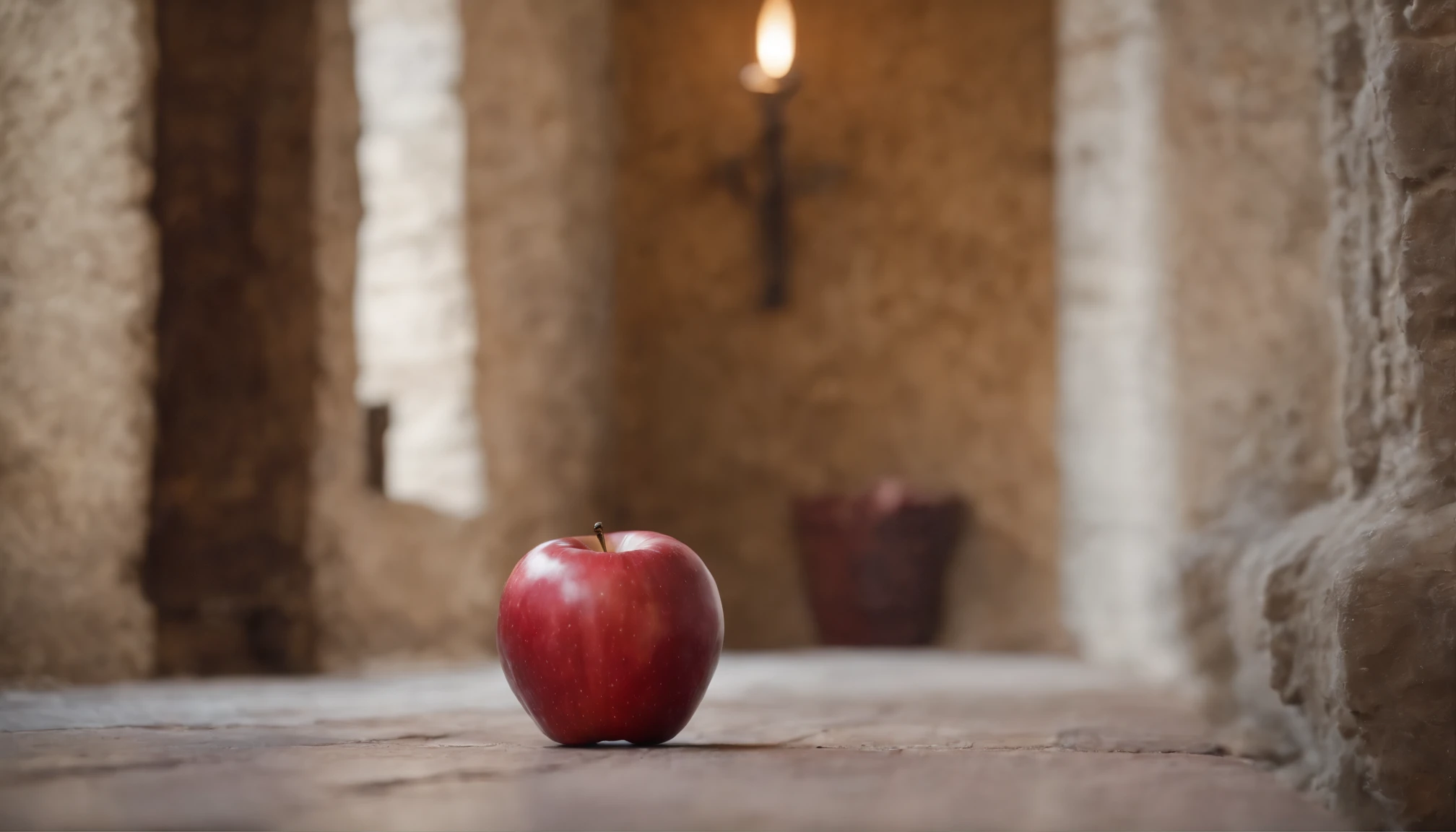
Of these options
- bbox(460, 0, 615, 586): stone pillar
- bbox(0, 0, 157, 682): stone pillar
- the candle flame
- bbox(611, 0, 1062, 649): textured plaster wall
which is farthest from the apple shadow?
the candle flame

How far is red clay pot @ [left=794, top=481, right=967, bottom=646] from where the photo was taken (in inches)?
133

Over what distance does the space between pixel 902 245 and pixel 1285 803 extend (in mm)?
2649

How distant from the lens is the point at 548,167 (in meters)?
3.09

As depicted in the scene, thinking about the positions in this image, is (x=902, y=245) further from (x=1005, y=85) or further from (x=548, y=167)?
(x=548, y=167)

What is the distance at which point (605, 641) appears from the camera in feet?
4.66

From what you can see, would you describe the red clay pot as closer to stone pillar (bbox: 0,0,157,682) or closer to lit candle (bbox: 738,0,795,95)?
lit candle (bbox: 738,0,795,95)

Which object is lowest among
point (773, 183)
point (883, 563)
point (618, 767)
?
point (883, 563)

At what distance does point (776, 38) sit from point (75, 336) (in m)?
1.87

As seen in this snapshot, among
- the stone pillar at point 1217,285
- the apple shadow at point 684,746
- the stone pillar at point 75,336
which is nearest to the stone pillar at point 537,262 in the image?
the stone pillar at point 75,336

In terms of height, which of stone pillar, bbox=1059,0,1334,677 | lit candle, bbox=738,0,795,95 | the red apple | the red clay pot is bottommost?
the red clay pot

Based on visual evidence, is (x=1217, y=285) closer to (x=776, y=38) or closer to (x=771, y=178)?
(x=776, y=38)

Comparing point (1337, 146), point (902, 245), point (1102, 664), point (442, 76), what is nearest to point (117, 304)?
point (442, 76)

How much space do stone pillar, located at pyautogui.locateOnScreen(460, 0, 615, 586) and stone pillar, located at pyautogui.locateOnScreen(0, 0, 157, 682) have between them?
2.64 feet

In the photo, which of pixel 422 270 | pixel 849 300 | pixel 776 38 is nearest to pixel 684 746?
pixel 422 270
